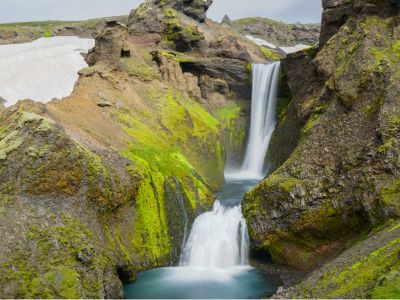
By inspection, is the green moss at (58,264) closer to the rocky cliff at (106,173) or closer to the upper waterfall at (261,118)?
the rocky cliff at (106,173)

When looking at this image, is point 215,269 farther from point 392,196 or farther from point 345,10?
point 345,10

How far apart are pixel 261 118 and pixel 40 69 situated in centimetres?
3630

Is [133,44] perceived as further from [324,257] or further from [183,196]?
[324,257]

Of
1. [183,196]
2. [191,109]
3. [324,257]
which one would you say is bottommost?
[324,257]

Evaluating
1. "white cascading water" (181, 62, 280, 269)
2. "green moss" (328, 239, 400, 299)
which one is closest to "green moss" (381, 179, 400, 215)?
"green moss" (328, 239, 400, 299)

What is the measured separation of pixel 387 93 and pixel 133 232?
741 inches

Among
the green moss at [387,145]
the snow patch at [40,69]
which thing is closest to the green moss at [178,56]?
the snow patch at [40,69]

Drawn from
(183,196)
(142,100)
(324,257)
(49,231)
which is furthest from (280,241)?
(142,100)

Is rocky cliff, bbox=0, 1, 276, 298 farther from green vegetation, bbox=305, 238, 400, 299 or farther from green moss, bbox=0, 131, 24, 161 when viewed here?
green vegetation, bbox=305, 238, 400, 299

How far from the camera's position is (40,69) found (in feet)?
216

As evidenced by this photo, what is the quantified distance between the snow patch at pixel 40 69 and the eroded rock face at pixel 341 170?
3984 cm

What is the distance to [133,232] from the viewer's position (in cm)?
2620

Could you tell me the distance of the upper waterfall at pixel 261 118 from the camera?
162 ft

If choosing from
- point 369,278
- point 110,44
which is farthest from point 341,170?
point 110,44
